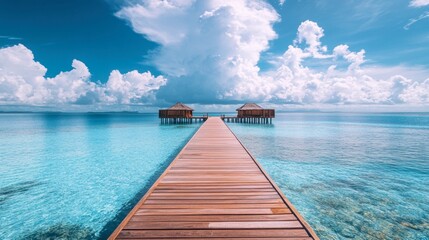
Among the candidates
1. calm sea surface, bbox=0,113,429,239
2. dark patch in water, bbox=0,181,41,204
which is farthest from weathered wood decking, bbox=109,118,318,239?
dark patch in water, bbox=0,181,41,204

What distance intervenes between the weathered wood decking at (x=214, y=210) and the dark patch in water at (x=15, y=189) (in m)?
6.19

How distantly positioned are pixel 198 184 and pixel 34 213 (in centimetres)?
521

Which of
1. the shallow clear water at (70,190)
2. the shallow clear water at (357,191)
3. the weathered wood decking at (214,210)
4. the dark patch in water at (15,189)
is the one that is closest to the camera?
the weathered wood decking at (214,210)

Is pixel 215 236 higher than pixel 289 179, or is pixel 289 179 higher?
pixel 215 236

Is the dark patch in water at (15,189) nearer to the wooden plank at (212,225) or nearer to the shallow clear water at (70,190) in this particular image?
the shallow clear water at (70,190)

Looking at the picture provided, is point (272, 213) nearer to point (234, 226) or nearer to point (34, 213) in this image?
point (234, 226)

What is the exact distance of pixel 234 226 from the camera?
3.07m

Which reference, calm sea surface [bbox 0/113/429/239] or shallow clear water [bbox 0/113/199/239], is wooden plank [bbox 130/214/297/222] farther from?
shallow clear water [bbox 0/113/199/239]

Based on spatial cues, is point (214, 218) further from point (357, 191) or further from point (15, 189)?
point (15, 189)

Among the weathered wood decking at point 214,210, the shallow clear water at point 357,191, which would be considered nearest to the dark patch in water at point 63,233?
the weathered wood decking at point 214,210

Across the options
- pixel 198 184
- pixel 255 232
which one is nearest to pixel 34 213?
pixel 198 184

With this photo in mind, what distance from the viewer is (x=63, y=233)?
5062mm

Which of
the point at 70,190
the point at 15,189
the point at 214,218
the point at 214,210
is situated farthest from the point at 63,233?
the point at 15,189

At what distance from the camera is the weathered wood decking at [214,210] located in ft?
9.48
